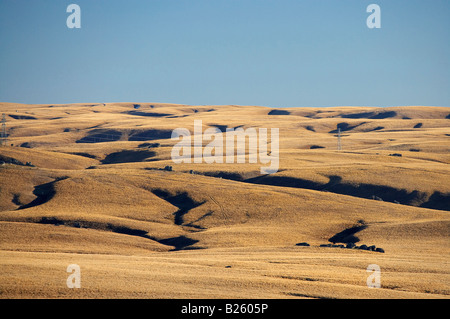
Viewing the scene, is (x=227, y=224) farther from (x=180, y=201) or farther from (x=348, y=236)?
(x=348, y=236)

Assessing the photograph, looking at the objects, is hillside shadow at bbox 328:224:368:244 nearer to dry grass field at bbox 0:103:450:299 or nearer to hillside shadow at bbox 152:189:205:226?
dry grass field at bbox 0:103:450:299

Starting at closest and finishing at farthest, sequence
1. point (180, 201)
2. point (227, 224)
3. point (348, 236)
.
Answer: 1. point (348, 236)
2. point (227, 224)
3. point (180, 201)

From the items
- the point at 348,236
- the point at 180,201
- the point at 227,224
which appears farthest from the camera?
the point at 180,201

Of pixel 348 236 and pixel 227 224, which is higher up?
pixel 227 224

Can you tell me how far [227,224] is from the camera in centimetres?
6706

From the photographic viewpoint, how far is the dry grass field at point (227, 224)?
105 feet

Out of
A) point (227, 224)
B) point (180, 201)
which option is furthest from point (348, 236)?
point (180, 201)

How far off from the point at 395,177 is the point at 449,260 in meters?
43.3

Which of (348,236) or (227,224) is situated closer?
(348,236)

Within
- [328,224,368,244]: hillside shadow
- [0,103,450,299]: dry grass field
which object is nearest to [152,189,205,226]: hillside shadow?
[0,103,450,299]: dry grass field

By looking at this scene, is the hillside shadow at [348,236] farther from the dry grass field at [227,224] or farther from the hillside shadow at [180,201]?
the hillside shadow at [180,201]

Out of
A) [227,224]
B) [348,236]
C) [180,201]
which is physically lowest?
[348,236]

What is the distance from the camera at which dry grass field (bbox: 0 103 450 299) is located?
1262 inches
